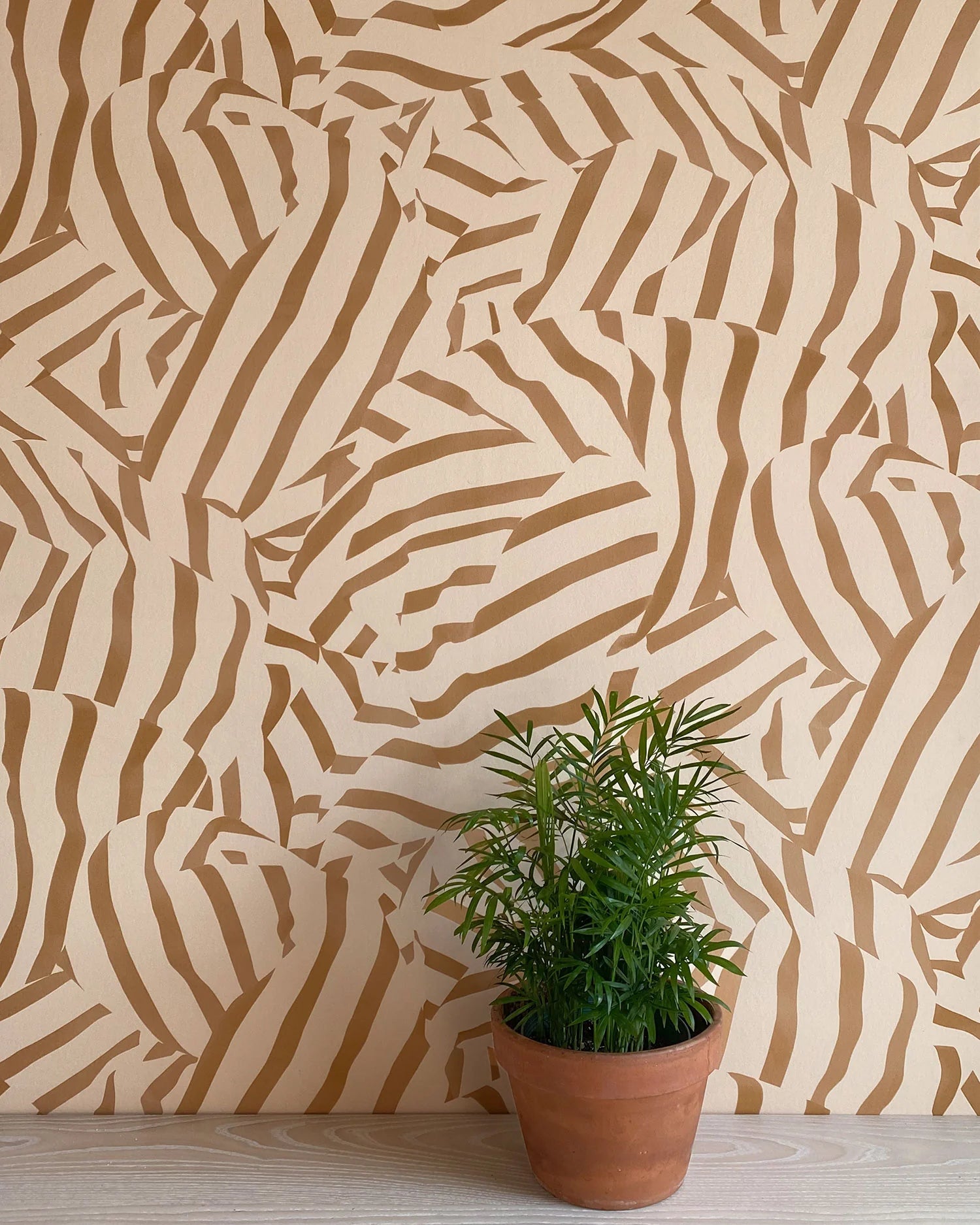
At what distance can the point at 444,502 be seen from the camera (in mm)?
1389

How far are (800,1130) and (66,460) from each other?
4.59 feet

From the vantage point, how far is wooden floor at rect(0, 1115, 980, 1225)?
117 cm

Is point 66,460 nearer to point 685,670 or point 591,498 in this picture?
point 591,498

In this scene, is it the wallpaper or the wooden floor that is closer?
the wooden floor

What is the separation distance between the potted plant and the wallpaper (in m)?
0.18

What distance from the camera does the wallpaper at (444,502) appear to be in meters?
1.37

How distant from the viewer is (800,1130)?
4.46ft

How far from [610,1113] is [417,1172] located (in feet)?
0.96

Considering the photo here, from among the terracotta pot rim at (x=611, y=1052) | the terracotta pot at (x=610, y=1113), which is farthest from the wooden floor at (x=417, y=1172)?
the terracotta pot rim at (x=611, y=1052)

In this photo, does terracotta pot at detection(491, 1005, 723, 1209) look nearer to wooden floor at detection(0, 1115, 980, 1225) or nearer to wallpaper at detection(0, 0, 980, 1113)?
wooden floor at detection(0, 1115, 980, 1225)

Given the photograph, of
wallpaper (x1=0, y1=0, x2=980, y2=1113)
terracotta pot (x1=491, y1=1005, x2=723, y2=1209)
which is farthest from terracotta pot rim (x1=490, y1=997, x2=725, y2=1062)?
wallpaper (x1=0, y1=0, x2=980, y2=1113)

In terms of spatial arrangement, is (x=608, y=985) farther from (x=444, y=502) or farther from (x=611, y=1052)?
(x=444, y=502)

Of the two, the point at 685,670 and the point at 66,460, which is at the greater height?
the point at 66,460

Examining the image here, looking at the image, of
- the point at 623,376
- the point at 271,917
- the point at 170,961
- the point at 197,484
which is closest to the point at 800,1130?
the point at 271,917
